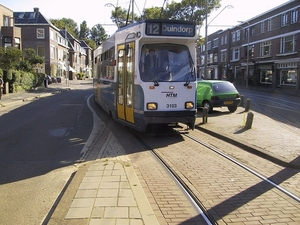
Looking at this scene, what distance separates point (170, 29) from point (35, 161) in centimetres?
505

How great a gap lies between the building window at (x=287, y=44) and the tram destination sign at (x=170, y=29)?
34.0 meters

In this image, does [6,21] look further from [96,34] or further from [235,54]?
[96,34]

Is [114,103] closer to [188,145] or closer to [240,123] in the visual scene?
[188,145]

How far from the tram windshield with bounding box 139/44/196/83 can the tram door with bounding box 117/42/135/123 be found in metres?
0.45

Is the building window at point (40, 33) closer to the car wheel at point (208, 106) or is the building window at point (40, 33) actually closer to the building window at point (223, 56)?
the building window at point (223, 56)

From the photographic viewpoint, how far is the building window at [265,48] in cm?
4529

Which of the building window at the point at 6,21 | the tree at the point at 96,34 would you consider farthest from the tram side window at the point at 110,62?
the tree at the point at 96,34

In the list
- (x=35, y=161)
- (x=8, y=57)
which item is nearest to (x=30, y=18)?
(x=8, y=57)

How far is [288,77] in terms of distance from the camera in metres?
40.6

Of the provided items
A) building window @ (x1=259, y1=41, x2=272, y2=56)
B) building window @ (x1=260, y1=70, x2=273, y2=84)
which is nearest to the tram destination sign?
building window @ (x1=260, y1=70, x2=273, y2=84)

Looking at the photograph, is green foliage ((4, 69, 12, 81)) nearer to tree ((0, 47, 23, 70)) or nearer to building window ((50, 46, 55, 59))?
tree ((0, 47, 23, 70))

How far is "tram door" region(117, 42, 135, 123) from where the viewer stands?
9531 millimetres

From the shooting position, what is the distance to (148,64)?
9.20 m

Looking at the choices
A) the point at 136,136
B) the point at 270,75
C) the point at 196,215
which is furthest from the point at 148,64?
the point at 270,75
